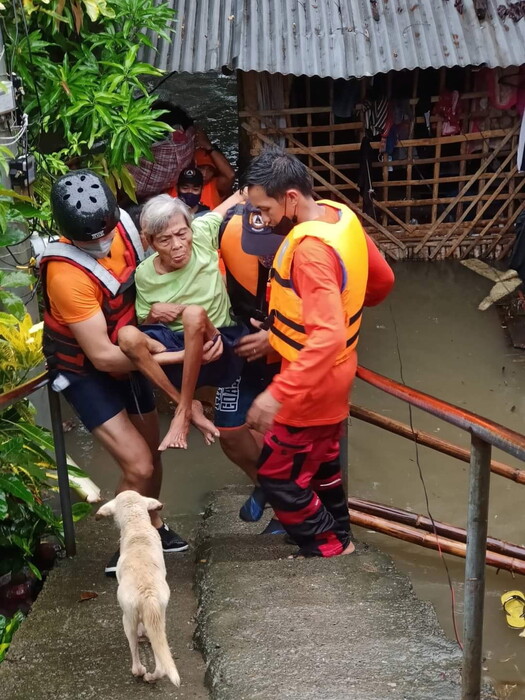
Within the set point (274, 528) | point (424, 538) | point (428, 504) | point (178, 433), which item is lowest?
point (428, 504)

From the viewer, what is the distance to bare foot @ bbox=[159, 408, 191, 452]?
3879 mm

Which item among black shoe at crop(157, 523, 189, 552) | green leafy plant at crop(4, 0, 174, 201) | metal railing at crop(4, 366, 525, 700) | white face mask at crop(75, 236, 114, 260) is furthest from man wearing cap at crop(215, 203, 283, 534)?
green leafy plant at crop(4, 0, 174, 201)

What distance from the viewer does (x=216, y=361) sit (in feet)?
13.4

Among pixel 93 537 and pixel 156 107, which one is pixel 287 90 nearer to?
pixel 156 107

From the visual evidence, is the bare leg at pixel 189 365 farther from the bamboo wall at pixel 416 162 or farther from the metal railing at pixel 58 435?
the bamboo wall at pixel 416 162

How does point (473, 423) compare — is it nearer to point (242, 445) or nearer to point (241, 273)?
point (241, 273)

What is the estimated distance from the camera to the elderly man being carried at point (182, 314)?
12.5 feet

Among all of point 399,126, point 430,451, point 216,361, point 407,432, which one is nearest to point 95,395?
point 216,361

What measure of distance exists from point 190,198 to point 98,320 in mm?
3502

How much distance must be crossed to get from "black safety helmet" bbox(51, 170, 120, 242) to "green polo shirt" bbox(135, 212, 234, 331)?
1.03 feet

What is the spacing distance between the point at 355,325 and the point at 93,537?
1918 mm

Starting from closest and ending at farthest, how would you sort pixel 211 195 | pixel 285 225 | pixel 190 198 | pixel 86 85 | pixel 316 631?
pixel 316 631
pixel 285 225
pixel 86 85
pixel 190 198
pixel 211 195

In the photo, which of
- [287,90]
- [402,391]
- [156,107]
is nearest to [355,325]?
[402,391]

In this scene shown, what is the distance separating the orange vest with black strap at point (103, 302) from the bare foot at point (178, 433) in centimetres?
45
